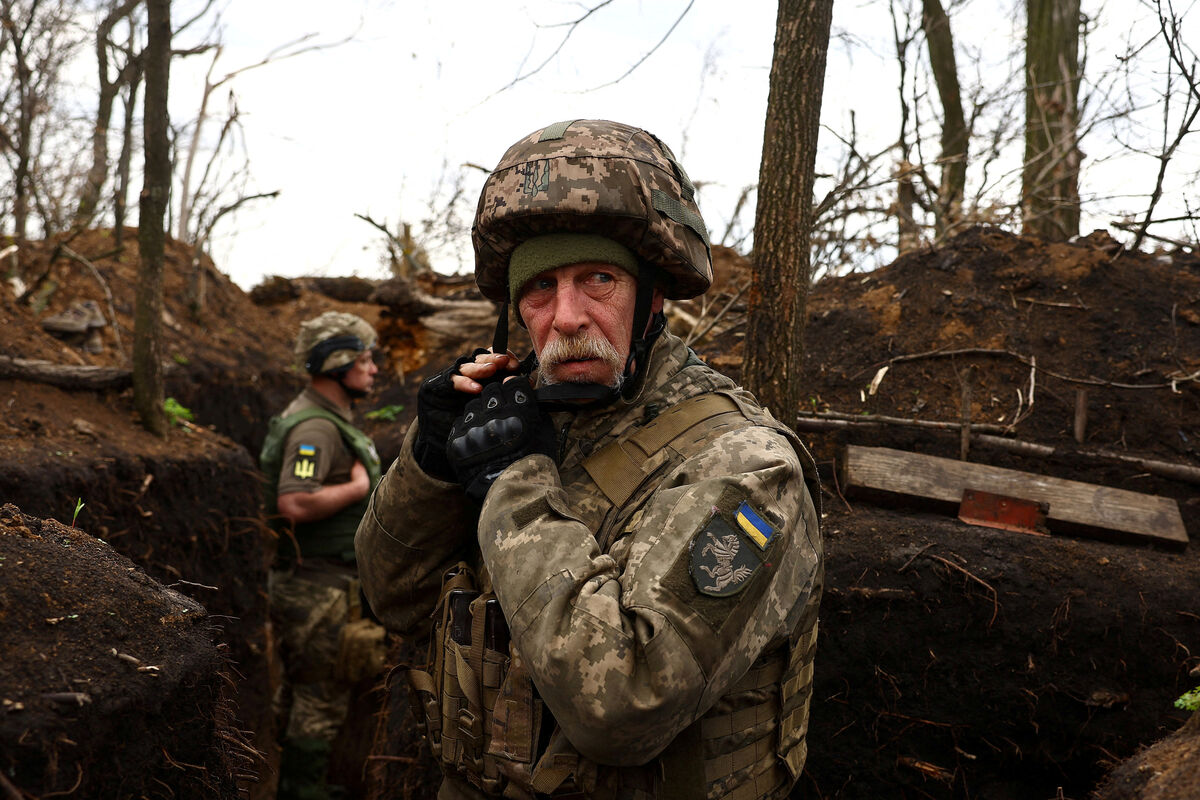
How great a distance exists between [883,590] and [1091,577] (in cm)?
92

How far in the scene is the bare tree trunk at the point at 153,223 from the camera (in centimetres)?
540

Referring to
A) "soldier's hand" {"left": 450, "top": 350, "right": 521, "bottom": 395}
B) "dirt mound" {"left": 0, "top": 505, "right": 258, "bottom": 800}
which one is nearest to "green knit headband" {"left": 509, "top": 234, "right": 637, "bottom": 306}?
"soldier's hand" {"left": 450, "top": 350, "right": 521, "bottom": 395}

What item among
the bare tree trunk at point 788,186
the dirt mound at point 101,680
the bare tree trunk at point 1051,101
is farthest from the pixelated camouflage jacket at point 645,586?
the bare tree trunk at point 1051,101

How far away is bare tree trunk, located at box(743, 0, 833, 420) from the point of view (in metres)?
4.03

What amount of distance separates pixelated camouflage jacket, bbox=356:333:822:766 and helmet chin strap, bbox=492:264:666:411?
0.14 meters

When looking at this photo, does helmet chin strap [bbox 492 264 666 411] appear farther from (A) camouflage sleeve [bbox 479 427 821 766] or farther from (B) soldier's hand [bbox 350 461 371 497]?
(B) soldier's hand [bbox 350 461 371 497]

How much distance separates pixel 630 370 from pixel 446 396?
0.53 m

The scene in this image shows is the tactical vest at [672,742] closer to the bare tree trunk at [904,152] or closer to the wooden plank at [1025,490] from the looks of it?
the wooden plank at [1025,490]

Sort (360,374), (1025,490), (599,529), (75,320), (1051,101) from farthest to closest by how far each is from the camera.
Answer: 1. (1051,101)
2. (75,320)
3. (360,374)
4. (1025,490)
5. (599,529)

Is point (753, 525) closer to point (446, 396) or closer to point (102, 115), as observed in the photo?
point (446, 396)

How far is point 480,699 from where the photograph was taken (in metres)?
2.32

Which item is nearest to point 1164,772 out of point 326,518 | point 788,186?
point 788,186

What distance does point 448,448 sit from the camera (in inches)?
93.2

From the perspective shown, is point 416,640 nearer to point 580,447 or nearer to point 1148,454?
point 580,447
